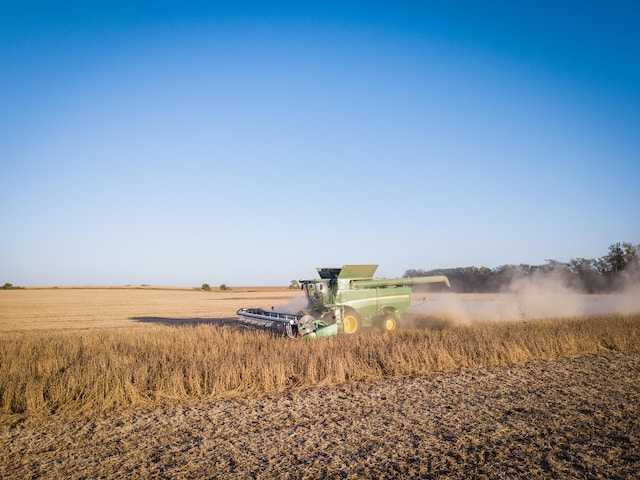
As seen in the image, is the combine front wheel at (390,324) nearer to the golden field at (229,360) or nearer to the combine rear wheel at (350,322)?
the combine rear wheel at (350,322)

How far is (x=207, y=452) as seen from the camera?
4965 millimetres

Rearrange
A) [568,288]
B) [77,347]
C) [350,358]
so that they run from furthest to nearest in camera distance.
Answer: [568,288]
[77,347]
[350,358]

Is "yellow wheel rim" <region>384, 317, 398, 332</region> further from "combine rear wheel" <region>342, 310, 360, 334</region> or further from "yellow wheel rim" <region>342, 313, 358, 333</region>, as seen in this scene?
"yellow wheel rim" <region>342, 313, 358, 333</region>

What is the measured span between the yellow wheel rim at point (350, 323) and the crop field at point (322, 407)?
5.80 feet

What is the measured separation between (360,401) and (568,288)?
1041 inches

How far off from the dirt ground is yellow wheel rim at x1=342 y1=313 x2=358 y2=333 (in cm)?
577

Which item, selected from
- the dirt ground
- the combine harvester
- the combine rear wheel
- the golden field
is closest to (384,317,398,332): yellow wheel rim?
the combine harvester

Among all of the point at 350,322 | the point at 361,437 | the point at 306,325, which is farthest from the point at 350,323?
the point at 361,437

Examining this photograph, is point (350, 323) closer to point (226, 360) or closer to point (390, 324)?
point (390, 324)

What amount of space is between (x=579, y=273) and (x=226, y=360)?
3503 centimetres

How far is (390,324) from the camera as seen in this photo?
14875mm

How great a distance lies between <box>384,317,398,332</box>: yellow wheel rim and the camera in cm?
1474

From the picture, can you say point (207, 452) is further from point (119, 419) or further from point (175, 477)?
point (119, 419)

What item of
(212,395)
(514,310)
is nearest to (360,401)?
(212,395)
